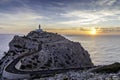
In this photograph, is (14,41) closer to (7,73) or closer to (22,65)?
(22,65)

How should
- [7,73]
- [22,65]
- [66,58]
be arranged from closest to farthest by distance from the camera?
1. [7,73]
2. [22,65]
3. [66,58]

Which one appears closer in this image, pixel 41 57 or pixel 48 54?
pixel 41 57

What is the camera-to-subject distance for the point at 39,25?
147625 mm

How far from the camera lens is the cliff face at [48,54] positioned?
86.1 metres

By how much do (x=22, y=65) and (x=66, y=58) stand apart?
2005cm

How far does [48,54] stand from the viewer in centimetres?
9350

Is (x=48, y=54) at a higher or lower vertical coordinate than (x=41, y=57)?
higher

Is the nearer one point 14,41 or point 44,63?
point 44,63

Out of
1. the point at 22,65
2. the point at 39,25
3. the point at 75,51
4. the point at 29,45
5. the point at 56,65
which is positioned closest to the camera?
the point at 22,65

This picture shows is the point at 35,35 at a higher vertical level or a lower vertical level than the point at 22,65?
higher

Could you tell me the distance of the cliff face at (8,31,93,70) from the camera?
86.1 meters

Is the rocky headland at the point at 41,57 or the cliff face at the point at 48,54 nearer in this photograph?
the rocky headland at the point at 41,57

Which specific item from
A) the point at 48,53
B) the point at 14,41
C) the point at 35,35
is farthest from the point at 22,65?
the point at 35,35

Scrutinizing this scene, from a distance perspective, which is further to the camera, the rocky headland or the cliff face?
the cliff face
